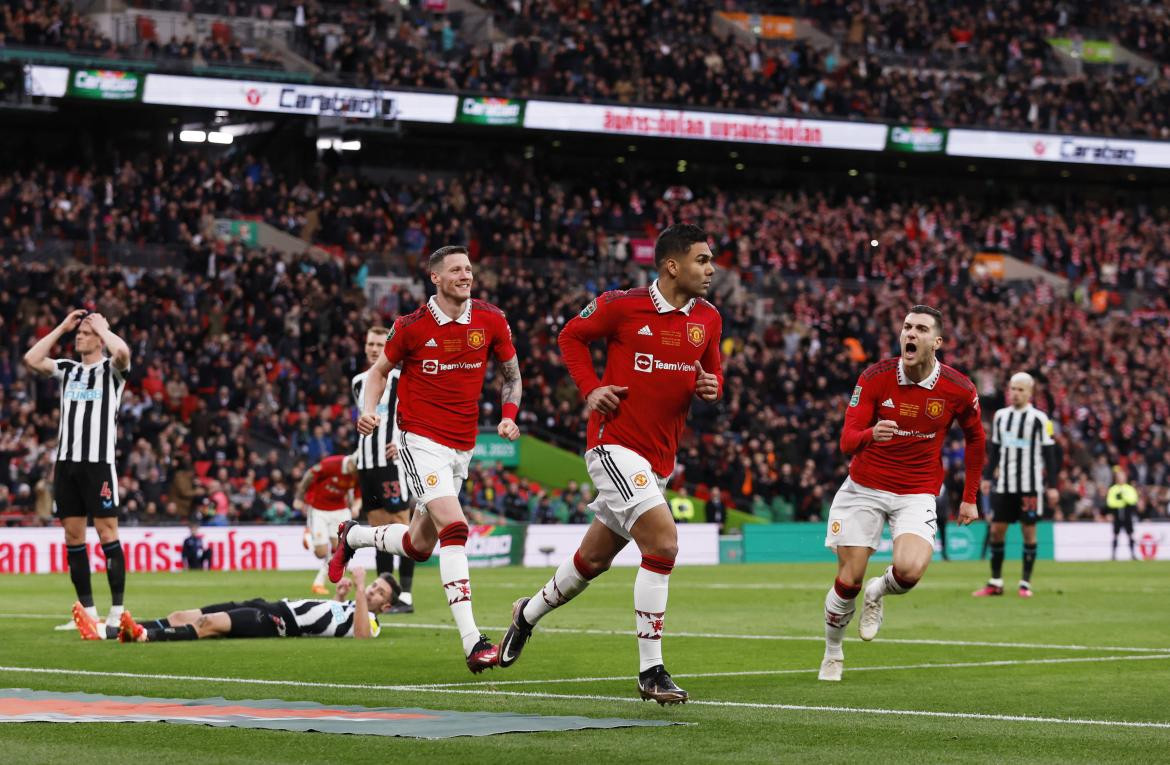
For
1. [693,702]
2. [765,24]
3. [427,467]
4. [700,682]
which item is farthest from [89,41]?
[693,702]

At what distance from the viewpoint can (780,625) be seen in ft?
56.7

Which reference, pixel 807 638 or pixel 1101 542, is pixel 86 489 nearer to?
pixel 807 638

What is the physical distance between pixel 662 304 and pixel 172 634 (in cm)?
620

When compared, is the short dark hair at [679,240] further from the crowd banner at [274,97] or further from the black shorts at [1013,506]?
the crowd banner at [274,97]

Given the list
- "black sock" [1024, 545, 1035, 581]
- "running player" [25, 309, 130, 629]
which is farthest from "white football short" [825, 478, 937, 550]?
"black sock" [1024, 545, 1035, 581]

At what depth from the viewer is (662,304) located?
10.3m

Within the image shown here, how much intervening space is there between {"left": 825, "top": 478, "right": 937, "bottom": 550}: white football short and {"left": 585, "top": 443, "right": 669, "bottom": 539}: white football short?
7.28ft

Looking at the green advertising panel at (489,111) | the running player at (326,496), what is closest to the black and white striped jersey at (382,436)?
the running player at (326,496)

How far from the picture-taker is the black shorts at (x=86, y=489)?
15242 mm

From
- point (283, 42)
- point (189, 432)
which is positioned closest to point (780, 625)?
point (189, 432)

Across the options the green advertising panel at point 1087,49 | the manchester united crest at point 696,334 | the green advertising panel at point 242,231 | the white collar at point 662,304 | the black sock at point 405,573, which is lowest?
the black sock at point 405,573

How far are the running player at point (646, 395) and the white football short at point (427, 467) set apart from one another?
151 cm

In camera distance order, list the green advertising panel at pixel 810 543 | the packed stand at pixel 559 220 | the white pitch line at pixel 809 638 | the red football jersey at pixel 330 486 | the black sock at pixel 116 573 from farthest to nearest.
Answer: the packed stand at pixel 559 220, the green advertising panel at pixel 810 543, the red football jersey at pixel 330 486, the black sock at pixel 116 573, the white pitch line at pixel 809 638

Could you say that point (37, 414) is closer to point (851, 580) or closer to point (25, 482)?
point (25, 482)
